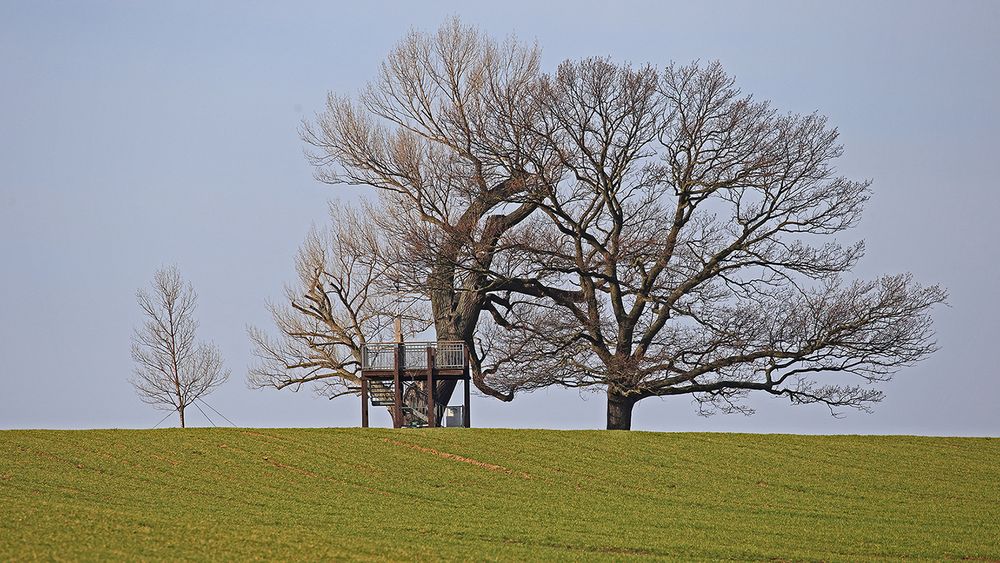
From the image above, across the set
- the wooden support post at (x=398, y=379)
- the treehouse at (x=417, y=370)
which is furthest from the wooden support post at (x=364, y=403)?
the wooden support post at (x=398, y=379)

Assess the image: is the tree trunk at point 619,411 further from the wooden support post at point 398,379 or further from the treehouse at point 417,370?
the wooden support post at point 398,379

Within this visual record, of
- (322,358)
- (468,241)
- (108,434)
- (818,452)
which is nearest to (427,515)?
(108,434)

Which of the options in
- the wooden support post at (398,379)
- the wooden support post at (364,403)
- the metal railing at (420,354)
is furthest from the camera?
the wooden support post at (364,403)

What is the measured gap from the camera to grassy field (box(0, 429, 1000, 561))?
50.2 ft

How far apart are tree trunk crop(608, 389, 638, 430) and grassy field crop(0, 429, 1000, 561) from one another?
3639 millimetres

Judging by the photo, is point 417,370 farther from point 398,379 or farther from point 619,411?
point 619,411

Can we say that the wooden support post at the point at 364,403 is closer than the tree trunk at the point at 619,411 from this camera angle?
Yes

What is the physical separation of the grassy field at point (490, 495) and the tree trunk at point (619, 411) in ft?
11.9

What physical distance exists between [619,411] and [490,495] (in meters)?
12.9

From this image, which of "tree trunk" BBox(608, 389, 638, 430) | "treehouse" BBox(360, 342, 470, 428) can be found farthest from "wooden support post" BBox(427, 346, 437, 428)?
"tree trunk" BBox(608, 389, 638, 430)

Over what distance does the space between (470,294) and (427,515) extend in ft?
54.8

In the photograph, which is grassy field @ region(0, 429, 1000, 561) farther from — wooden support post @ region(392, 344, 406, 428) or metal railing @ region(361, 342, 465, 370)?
metal railing @ region(361, 342, 465, 370)

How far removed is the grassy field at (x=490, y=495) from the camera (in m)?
15.3

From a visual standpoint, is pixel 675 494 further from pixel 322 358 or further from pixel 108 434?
pixel 322 358
